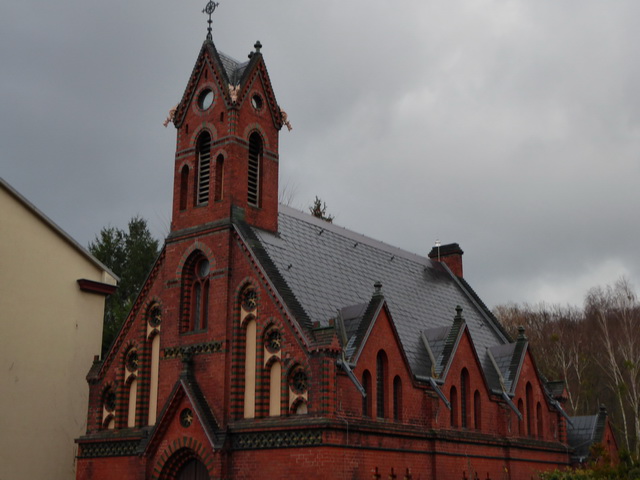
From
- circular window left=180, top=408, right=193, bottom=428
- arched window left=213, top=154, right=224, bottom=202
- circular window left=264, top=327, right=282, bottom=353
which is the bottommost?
circular window left=180, top=408, right=193, bottom=428

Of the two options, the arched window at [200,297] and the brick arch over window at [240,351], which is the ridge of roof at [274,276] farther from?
the arched window at [200,297]

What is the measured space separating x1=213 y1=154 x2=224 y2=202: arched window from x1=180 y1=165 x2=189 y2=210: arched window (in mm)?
1644

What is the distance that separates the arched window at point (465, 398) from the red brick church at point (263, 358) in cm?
9

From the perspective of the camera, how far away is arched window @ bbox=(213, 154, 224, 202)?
31.4 m

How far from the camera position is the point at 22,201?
36.2 meters

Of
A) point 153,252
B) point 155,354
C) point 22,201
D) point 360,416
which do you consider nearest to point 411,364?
point 360,416

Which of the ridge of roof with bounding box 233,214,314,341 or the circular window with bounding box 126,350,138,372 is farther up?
the ridge of roof with bounding box 233,214,314,341

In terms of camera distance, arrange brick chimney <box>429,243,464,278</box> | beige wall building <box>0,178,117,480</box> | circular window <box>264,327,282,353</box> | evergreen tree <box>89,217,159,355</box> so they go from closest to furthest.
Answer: circular window <box>264,327,282,353</box>
beige wall building <box>0,178,117,480</box>
brick chimney <box>429,243,464,278</box>
evergreen tree <box>89,217,159,355</box>

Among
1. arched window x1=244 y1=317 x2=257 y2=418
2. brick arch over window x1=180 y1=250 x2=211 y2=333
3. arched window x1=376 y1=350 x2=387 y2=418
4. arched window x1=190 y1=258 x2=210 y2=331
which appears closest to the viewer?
arched window x1=244 y1=317 x2=257 y2=418

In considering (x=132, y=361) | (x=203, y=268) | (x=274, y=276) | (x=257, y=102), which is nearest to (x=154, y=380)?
(x=132, y=361)

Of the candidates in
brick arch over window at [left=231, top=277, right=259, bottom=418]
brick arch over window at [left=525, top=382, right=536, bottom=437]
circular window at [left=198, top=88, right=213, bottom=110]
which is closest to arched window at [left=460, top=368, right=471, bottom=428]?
brick arch over window at [left=525, top=382, right=536, bottom=437]

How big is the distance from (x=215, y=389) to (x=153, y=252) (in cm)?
3173

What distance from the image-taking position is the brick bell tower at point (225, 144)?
31297 millimetres

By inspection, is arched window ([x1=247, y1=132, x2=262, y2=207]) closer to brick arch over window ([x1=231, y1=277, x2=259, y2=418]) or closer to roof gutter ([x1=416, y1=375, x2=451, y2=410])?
brick arch over window ([x1=231, y1=277, x2=259, y2=418])
